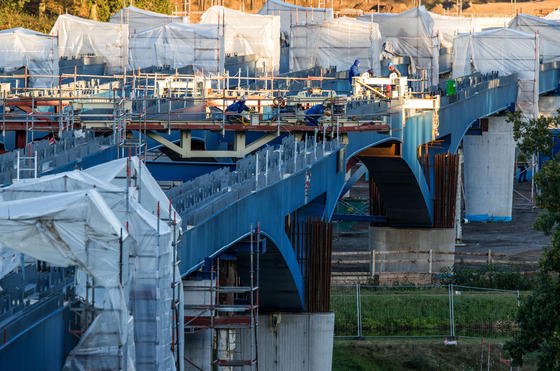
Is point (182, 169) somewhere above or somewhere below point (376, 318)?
above

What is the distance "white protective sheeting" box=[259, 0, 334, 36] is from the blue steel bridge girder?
241 ft

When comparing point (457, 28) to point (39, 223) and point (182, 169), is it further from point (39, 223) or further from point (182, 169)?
point (39, 223)

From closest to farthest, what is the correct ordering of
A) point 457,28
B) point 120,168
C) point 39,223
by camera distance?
1. point 39,223
2. point 120,168
3. point 457,28

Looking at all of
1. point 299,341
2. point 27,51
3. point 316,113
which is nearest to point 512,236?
point 27,51

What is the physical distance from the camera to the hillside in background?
137 metres

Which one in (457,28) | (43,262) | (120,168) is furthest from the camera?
(457,28)

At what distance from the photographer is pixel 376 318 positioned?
6406cm

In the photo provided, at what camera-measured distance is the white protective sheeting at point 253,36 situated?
4555 inches

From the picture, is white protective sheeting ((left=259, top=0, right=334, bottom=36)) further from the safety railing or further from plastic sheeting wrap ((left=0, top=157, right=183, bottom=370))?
plastic sheeting wrap ((left=0, top=157, right=183, bottom=370))

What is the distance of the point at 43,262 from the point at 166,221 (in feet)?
10.1

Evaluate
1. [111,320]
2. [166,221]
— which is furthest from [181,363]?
[111,320]

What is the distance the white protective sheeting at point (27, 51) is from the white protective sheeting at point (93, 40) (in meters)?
7.98

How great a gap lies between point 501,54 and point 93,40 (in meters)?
22.2

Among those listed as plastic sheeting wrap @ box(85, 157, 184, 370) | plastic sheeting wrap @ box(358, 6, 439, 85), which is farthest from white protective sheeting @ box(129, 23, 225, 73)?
plastic sheeting wrap @ box(85, 157, 184, 370)
